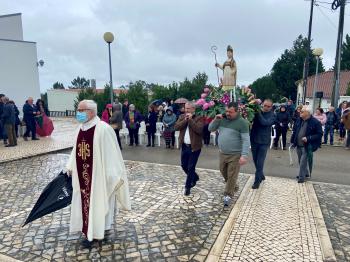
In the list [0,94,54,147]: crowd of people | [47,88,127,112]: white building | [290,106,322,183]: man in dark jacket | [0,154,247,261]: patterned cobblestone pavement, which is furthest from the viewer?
Result: [47,88,127,112]: white building

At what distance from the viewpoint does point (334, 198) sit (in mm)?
6027

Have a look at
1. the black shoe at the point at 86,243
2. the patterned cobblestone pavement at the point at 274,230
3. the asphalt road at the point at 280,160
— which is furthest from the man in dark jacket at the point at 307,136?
the black shoe at the point at 86,243

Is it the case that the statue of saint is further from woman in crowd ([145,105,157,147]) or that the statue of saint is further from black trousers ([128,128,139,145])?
black trousers ([128,128,139,145])

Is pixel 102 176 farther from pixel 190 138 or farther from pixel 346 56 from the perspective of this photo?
pixel 346 56

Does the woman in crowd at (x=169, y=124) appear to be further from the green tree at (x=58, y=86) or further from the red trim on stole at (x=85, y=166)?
the green tree at (x=58, y=86)

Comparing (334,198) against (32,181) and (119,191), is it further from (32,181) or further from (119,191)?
(32,181)

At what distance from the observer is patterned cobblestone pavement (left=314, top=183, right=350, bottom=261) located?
4.14m

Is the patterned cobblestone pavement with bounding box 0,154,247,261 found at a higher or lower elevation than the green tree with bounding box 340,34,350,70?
lower

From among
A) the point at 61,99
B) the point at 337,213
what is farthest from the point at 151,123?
the point at 61,99

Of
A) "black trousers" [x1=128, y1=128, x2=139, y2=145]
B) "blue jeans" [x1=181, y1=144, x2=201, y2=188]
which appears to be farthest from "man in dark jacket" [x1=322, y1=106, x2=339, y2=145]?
"blue jeans" [x1=181, y1=144, x2=201, y2=188]

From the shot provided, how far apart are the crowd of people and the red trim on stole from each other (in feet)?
28.6

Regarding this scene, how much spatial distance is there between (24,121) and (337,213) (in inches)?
493

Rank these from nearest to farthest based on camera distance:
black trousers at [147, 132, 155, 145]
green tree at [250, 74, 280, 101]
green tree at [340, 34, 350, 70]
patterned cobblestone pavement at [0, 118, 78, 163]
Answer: patterned cobblestone pavement at [0, 118, 78, 163]
black trousers at [147, 132, 155, 145]
green tree at [340, 34, 350, 70]
green tree at [250, 74, 280, 101]

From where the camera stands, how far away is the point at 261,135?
20.7ft
